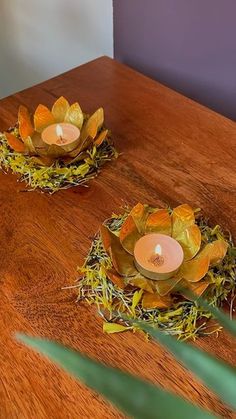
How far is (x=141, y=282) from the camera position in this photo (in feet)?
2.52

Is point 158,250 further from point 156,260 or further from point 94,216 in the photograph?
point 94,216

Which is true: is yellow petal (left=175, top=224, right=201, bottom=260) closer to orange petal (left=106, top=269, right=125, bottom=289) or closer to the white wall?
orange petal (left=106, top=269, right=125, bottom=289)

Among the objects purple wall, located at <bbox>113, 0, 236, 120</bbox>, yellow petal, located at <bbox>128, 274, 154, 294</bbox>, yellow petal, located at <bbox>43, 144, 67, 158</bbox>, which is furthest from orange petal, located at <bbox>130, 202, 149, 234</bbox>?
purple wall, located at <bbox>113, 0, 236, 120</bbox>

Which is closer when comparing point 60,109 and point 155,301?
point 155,301

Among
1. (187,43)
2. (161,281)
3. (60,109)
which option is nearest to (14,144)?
(60,109)

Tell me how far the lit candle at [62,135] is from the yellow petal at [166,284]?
14.2 inches

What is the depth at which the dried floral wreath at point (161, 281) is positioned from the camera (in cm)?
74

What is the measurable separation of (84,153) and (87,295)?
12.9 inches

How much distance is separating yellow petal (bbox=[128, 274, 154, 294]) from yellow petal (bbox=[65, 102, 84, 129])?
41 cm

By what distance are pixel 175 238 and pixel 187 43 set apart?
2.39ft

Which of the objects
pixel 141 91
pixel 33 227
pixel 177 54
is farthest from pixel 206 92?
pixel 33 227

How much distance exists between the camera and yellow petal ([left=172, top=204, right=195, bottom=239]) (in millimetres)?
842

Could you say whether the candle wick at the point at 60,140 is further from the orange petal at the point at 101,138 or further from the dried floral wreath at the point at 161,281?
the dried floral wreath at the point at 161,281

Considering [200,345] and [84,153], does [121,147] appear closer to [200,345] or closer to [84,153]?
A: [84,153]
